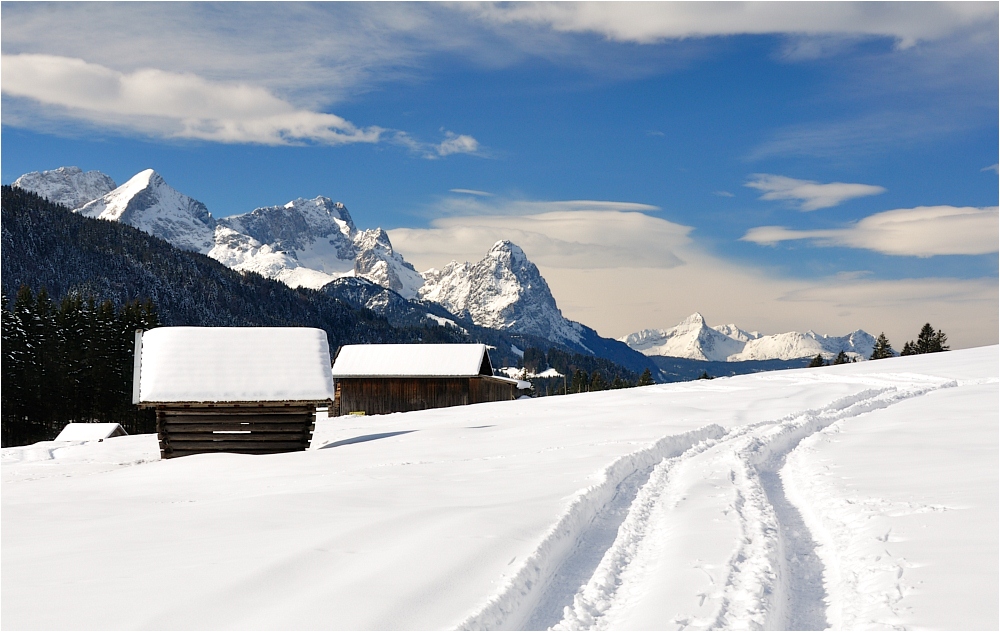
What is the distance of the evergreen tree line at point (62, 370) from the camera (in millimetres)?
52438

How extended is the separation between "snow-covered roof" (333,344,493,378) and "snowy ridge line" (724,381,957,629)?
36637mm

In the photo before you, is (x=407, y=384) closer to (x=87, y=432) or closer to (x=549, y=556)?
(x=87, y=432)

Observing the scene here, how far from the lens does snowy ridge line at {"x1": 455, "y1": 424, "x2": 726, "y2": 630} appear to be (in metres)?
6.39

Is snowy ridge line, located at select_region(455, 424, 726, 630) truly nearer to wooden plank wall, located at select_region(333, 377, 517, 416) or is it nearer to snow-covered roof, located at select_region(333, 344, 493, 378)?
snow-covered roof, located at select_region(333, 344, 493, 378)

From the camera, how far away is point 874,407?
2527 centimetres

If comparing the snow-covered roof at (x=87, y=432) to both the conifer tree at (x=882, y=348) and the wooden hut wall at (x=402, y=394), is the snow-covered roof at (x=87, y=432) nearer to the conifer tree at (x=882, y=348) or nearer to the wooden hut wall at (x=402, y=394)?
the wooden hut wall at (x=402, y=394)

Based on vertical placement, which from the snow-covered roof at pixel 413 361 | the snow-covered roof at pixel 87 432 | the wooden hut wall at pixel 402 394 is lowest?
the snow-covered roof at pixel 87 432

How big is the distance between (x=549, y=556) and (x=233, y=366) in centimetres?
1627

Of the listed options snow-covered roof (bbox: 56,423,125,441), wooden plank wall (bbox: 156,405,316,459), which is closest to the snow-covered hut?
wooden plank wall (bbox: 156,405,316,459)

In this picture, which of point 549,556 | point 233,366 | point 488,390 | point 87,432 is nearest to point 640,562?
point 549,556

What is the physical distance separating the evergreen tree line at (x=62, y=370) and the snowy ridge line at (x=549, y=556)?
51.2 metres

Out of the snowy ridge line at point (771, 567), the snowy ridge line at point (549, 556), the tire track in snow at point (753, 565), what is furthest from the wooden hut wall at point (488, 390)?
the snowy ridge line at point (771, 567)

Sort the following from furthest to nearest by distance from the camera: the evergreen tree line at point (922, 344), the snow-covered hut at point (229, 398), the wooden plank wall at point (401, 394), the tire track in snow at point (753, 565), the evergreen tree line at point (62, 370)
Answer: the evergreen tree line at point (922, 344) → the evergreen tree line at point (62, 370) → the wooden plank wall at point (401, 394) → the snow-covered hut at point (229, 398) → the tire track in snow at point (753, 565)

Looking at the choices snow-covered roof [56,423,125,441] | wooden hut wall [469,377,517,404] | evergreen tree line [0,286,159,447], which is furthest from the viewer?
evergreen tree line [0,286,159,447]
